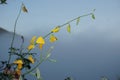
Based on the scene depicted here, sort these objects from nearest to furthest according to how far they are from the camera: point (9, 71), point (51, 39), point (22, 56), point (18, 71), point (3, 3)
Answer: point (51, 39) < point (18, 71) < point (9, 71) < point (22, 56) < point (3, 3)

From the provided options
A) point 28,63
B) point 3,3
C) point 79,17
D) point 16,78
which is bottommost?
point 16,78

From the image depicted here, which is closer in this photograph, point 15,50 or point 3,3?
point 15,50

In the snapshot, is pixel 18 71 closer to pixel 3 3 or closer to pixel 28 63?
pixel 28 63

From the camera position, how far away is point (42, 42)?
120 centimetres

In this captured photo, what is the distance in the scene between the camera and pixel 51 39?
1.26m

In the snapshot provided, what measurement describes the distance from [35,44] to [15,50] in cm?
64

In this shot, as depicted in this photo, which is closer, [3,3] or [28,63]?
[28,63]

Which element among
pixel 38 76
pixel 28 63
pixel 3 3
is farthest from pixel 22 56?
pixel 3 3

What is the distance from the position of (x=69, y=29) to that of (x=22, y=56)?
0.61m

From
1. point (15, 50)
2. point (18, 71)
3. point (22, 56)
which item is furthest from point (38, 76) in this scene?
point (15, 50)

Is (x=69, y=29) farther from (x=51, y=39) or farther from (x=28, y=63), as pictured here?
(x=28, y=63)

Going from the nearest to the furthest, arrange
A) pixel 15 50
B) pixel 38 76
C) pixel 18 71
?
1. pixel 38 76
2. pixel 18 71
3. pixel 15 50

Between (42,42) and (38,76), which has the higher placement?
(42,42)

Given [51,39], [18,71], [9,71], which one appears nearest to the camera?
[51,39]
